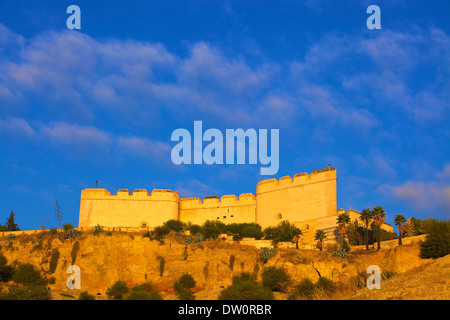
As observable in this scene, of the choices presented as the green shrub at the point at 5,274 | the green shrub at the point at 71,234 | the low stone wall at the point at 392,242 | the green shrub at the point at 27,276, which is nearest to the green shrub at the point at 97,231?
the green shrub at the point at 71,234

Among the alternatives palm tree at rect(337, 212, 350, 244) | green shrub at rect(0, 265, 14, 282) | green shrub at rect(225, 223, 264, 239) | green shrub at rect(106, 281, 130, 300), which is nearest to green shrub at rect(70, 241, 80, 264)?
green shrub at rect(0, 265, 14, 282)

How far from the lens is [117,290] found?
112ft

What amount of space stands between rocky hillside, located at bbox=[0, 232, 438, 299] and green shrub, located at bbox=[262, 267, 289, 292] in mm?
847

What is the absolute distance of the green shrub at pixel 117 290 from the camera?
33575 mm

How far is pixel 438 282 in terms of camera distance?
60.5 feet

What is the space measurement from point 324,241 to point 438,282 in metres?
20.9

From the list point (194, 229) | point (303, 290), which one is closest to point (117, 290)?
point (194, 229)

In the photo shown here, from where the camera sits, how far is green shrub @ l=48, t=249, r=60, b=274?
37.8 meters

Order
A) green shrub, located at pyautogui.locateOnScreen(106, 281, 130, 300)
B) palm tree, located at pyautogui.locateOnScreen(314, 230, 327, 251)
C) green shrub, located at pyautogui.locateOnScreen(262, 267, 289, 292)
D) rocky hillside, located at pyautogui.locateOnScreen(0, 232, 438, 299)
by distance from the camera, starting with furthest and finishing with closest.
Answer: palm tree, located at pyautogui.locateOnScreen(314, 230, 327, 251) < rocky hillside, located at pyautogui.locateOnScreen(0, 232, 438, 299) < green shrub, located at pyautogui.locateOnScreen(106, 281, 130, 300) < green shrub, located at pyautogui.locateOnScreen(262, 267, 289, 292)

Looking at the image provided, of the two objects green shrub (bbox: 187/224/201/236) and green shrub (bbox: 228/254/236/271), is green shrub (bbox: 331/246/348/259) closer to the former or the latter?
green shrub (bbox: 228/254/236/271)

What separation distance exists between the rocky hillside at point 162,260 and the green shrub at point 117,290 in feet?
4.62

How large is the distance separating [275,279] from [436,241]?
31.1 feet

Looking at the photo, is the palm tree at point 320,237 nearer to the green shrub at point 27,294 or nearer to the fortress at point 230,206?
the fortress at point 230,206
